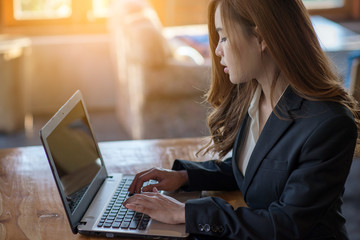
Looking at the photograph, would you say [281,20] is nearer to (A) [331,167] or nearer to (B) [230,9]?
(B) [230,9]

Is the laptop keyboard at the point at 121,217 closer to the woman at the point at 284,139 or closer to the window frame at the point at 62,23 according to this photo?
the woman at the point at 284,139

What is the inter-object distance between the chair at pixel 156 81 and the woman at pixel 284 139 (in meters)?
1.77

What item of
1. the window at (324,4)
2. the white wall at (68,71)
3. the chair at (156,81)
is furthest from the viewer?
the window at (324,4)

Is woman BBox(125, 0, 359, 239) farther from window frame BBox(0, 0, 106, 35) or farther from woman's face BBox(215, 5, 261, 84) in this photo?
window frame BBox(0, 0, 106, 35)

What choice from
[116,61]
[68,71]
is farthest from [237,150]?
[68,71]

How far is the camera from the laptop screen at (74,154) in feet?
3.41

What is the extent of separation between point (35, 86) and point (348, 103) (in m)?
3.69

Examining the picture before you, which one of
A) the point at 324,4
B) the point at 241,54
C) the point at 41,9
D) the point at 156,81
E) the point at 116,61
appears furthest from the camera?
the point at 324,4

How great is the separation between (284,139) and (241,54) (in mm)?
216

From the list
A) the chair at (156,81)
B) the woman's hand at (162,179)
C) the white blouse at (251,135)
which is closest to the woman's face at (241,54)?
the white blouse at (251,135)

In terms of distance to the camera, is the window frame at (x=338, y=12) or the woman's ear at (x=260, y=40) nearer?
the woman's ear at (x=260, y=40)

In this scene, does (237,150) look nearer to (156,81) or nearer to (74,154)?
Result: (74,154)

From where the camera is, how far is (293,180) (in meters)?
0.97

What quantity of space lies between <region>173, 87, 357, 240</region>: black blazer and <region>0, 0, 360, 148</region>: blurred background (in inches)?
73.2
